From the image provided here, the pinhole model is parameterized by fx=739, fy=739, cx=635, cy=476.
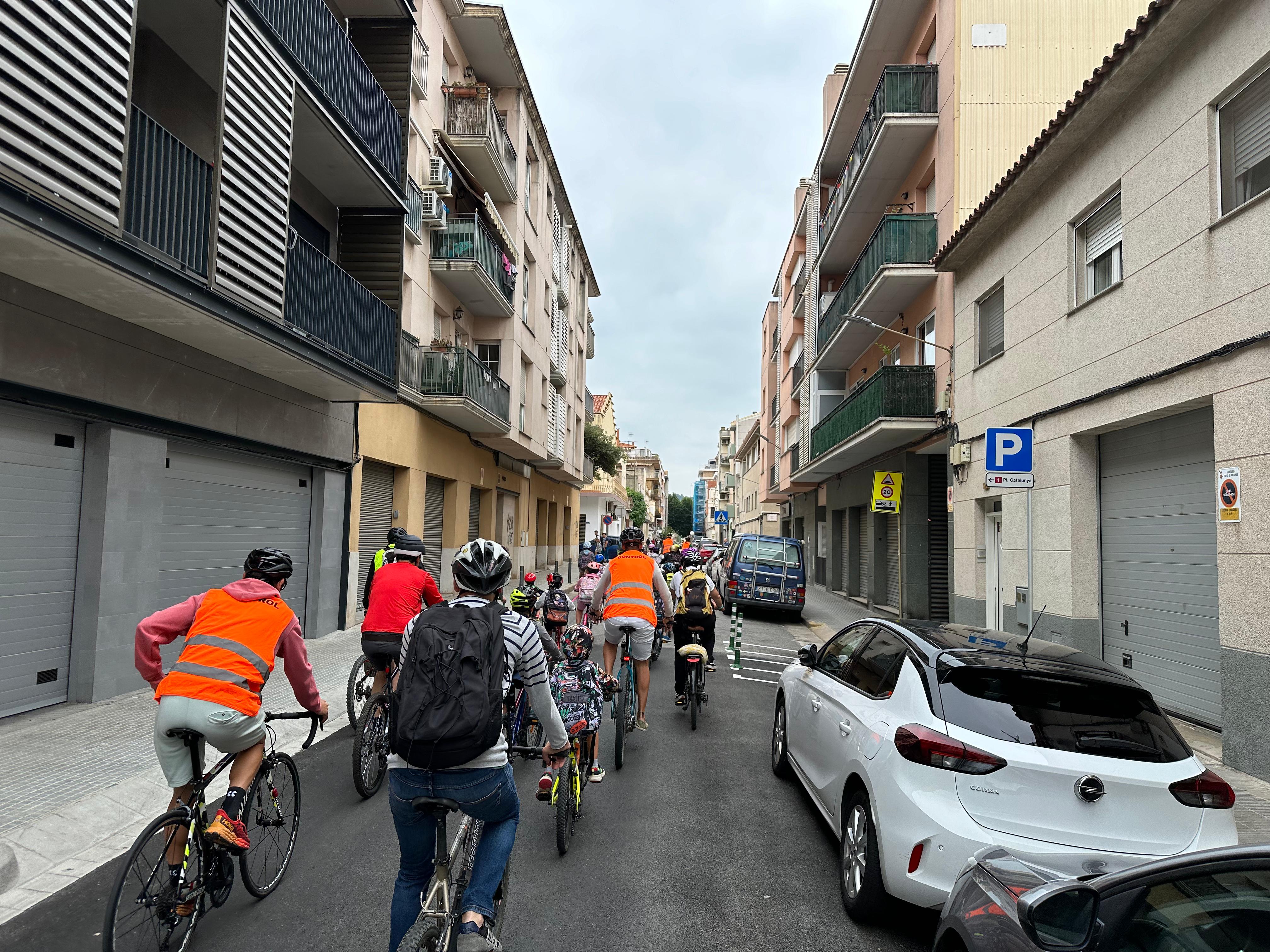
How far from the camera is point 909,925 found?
3672 mm

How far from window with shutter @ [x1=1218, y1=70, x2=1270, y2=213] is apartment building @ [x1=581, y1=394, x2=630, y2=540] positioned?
142 feet

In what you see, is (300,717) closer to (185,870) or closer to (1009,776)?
(185,870)

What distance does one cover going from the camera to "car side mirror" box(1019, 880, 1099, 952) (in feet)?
6.41

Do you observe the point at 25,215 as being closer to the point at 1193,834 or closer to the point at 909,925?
the point at 909,925

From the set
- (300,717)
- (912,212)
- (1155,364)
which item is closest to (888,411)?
(912,212)

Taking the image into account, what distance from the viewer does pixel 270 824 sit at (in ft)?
12.8

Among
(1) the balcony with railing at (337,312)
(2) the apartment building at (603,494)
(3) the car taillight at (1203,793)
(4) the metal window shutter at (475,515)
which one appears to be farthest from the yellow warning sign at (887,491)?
(2) the apartment building at (603,494)

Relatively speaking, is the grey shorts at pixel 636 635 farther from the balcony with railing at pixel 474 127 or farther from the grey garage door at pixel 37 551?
the balcony with railing at pixel 474 127

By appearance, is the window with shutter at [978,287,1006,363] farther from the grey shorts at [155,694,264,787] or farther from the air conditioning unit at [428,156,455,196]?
the grey shorts at [155,694,264,787]

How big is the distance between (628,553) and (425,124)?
13389mm

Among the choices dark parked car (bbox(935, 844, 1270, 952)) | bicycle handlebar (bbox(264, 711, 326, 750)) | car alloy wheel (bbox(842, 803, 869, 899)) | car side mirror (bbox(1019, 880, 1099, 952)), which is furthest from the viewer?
car alloy wheel (bbox(842, 803, 869, 899))

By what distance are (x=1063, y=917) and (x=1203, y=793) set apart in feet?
5.90

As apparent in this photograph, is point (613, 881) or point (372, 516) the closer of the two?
point (613, 881)

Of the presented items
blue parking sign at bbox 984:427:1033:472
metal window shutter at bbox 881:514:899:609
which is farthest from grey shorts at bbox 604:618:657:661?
metal window shutter at bbox 881:514:899:609
